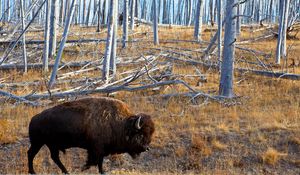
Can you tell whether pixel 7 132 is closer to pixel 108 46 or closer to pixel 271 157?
pixel 108 46

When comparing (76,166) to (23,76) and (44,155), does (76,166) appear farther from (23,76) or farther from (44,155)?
(23,76)

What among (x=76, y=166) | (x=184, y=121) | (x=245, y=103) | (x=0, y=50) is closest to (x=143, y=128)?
(x=76, y=166)

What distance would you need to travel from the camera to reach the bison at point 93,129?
6.99 metres

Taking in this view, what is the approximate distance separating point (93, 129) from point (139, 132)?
687mm

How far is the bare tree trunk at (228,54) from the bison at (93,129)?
655cm

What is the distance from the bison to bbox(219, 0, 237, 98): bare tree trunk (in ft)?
21.5

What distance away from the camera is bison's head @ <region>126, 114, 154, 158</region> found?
275 inches

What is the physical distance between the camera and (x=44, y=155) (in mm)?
9859

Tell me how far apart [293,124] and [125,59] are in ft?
29.4

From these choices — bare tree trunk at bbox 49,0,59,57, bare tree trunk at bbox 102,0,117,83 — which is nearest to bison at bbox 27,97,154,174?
bare tree trunk at bbox 102,0,117,83

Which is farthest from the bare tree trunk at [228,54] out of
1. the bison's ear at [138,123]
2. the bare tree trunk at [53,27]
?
the bare tree trunk at [53,27]

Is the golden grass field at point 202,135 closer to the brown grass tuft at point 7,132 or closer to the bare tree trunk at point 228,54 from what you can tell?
the brown grass tuft at point 7,132

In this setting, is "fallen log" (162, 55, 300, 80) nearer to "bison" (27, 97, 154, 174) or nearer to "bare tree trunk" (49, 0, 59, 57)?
"bare tree trunk" (49, 0, 59, 57)

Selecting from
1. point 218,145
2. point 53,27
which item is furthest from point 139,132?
point 53,27
